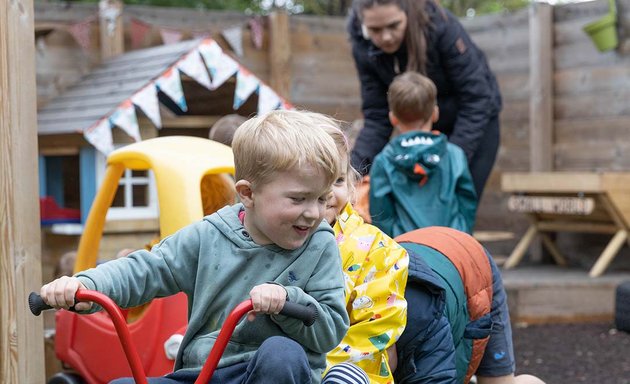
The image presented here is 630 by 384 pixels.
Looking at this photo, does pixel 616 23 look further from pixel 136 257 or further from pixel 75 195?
pixel 136 257

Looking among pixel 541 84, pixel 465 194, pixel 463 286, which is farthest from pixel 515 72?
pixel 463 286

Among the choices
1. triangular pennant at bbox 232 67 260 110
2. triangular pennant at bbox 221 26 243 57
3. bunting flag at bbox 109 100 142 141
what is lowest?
bunting flag at bbox 109 100 142 141

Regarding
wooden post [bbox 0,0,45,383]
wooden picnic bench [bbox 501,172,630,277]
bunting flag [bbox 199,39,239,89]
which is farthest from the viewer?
wooden picnic bench [bbox 501,172,630,277]

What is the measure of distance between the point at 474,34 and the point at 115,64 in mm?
2920

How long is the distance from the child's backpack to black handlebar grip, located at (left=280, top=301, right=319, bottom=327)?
0.84 meters

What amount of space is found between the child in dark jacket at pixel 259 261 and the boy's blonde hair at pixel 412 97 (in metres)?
1.95

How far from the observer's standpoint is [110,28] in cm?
679

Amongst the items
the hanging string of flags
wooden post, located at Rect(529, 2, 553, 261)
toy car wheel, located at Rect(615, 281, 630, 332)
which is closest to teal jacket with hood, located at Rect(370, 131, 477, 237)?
toy car wheel, located at Rect(615, 281, 630, 332)

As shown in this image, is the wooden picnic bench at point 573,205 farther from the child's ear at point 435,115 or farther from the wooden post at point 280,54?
the child's ear at point 435,115

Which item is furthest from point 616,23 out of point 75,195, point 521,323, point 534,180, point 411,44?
point 75,195

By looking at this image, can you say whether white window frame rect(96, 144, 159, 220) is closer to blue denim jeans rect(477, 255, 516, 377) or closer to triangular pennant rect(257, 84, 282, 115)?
triangular pennant rect(257, 84, 282, 115)

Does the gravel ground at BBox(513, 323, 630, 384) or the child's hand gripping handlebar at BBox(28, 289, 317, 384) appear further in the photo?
the gravel ground at BBox(513, 323, 630, 384)

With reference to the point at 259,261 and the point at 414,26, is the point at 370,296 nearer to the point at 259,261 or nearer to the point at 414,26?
the point at 259,261

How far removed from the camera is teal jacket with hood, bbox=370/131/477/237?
4176 millimetres
